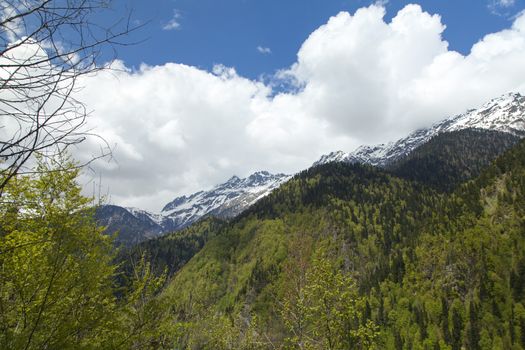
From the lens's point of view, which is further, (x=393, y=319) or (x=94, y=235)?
(x=393, y=319)

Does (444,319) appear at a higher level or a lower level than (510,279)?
lower

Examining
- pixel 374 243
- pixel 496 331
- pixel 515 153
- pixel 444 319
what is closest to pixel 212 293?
pixel 374 243

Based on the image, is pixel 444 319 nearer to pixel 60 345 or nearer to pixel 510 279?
pixel 510 279

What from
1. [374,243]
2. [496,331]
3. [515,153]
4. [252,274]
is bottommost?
[496,331]

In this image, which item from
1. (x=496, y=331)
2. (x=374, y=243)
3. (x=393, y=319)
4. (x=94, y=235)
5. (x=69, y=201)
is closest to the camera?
(x=94, y=235)

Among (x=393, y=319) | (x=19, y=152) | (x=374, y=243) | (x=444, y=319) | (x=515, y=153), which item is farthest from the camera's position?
(x=374, y=243)

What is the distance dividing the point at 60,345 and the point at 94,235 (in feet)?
17.1

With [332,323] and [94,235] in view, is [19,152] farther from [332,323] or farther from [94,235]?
[332,323]

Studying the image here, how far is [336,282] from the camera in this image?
1584 cm

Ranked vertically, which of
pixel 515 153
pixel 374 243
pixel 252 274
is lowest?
pixel 252 274

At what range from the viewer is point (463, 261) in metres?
137

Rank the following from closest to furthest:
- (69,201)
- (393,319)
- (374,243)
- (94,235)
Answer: (94,235) → (69,201) → (393,319) → (374,243)

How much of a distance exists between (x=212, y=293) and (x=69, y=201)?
599 ft

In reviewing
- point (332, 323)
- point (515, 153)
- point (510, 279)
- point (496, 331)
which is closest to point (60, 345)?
point (332, 323)
